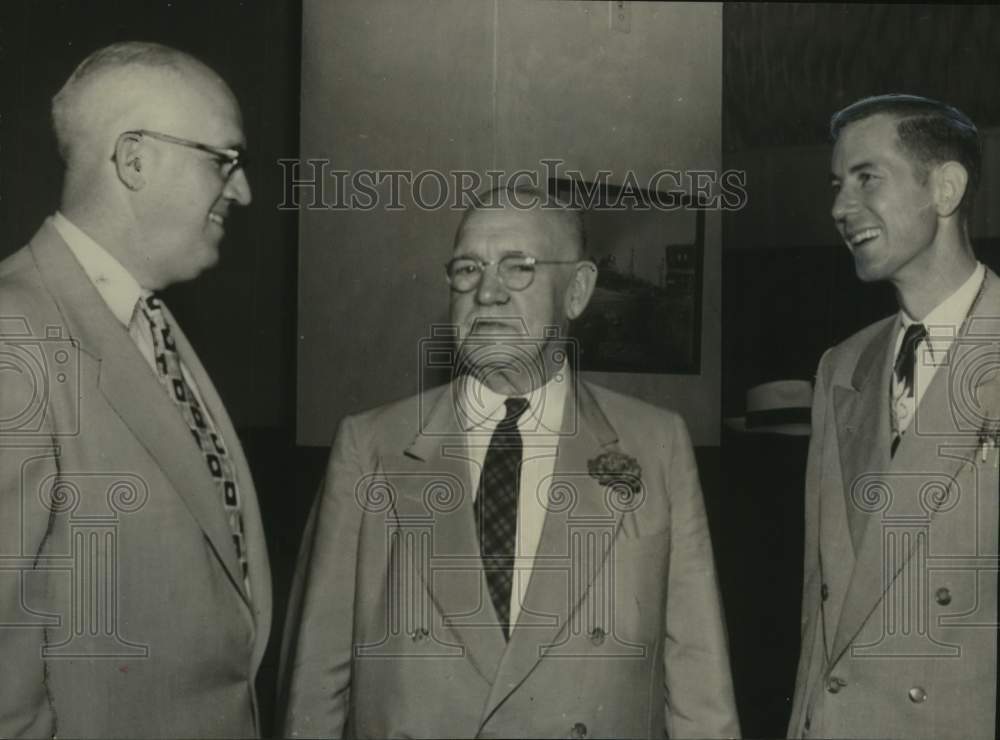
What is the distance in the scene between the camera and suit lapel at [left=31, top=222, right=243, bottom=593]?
265 cm

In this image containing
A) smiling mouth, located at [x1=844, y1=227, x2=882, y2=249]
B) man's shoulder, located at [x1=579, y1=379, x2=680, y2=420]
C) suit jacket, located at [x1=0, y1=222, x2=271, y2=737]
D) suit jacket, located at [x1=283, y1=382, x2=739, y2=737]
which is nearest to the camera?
suit jacket, located at [x1=0, y1=222, x2=271, y2=737]

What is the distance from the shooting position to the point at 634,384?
290 centimetres

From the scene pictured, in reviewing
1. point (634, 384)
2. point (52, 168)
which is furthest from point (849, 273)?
point (52, 168)

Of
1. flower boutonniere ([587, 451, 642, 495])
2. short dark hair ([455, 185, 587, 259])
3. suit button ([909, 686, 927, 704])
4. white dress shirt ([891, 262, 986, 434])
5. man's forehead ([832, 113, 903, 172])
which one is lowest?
suit button ([909, 686, 927, 704])

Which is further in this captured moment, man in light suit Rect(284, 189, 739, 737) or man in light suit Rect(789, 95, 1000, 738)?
man in light suit Rect(789, 95, 1000, 738)

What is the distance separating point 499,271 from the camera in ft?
9.20

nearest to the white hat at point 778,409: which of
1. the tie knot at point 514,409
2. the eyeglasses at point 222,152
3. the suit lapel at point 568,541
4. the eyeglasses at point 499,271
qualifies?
the suit lapel at point 568,541

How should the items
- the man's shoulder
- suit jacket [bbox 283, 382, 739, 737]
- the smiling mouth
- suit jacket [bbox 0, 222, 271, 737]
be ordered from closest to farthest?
suit jacket [bbox 0, 222, 271, 737] < suit jacket [bbox 283, 382, 739, 737] < the man's shoulder < the smiling mouth

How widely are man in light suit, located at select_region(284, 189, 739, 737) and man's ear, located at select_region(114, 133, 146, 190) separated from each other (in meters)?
0.74

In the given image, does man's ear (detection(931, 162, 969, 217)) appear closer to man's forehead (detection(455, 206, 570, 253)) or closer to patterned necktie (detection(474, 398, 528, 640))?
man's forehead (detection(455, 206, 570, 253))

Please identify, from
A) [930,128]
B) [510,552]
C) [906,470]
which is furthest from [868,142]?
[510,552]

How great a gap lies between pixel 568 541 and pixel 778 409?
2.07ft

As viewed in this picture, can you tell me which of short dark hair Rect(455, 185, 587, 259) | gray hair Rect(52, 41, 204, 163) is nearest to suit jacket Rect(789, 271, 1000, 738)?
short dark hair Rect(455, 185, 587, 259)

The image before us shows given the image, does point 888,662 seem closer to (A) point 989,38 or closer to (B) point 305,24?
(A) point 989,38
